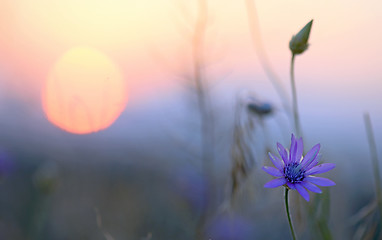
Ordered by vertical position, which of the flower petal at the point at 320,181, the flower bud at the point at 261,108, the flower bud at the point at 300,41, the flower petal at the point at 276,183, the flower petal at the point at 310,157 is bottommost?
the flower petal at the point at 320,181

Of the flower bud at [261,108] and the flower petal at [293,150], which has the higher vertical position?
the flower bud at [261,108]

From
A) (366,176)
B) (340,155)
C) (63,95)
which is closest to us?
(63,95)

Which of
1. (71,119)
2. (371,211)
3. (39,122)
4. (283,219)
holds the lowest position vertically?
(283,219)

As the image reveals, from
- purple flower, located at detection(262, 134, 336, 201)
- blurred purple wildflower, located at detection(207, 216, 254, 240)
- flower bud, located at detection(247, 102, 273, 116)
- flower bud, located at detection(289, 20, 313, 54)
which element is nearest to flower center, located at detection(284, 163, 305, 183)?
purple flower, located at detection(262, 134, 336, 201)

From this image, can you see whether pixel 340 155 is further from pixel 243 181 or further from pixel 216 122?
pixel 243 181

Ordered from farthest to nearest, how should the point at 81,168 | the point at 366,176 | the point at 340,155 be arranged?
1. the point at 81,168
2. the point at 366,176
3. the point at 340,155

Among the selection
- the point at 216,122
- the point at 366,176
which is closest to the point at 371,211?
the point at 216,122

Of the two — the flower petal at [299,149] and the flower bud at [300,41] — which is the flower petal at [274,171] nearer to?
the flower petal at [299,149]

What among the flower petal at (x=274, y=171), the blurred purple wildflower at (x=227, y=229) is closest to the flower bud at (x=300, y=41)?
the flower petal at (x=274, y=171)
